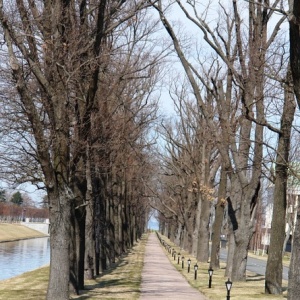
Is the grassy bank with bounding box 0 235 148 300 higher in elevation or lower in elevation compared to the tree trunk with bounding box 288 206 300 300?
lower

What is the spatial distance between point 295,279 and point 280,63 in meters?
7.62

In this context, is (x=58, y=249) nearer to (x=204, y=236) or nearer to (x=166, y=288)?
(x=166, y=288)

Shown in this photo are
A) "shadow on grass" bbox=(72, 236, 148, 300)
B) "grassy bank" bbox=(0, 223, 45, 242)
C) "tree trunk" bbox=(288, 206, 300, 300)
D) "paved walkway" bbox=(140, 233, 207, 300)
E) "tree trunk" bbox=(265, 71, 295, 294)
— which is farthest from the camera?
"grassy bank" bbox=(0, 223, 45, 242)

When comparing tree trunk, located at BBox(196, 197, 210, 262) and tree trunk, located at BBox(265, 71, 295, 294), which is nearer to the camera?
tree trunk, located at BBox(265, 71, 295, 294)

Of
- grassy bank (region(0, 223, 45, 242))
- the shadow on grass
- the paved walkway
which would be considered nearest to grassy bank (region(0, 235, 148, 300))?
the shadow on grass

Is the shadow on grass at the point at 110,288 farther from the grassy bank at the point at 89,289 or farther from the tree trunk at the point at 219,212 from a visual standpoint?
the tree trunk at the point at 219,212

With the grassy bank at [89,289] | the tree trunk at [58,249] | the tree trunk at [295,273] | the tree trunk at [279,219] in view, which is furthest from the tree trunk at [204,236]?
the tree trunk at [295,273]

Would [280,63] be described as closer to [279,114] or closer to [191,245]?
[279,114]

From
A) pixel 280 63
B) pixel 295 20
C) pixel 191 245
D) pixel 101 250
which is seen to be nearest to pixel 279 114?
pixel 280 63

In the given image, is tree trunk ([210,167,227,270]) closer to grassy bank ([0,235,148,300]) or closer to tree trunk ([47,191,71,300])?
grassy bank ([0,235,148,300])

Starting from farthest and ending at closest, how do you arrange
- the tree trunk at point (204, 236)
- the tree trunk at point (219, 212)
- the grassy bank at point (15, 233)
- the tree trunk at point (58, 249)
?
the grassy bank at point (15, 233)
the tree trunk at point (204, 236)
the tree trunk at point (219, 212)
the tree trunk at point (58, 249)

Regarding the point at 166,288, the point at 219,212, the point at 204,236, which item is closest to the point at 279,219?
the point at 166,288

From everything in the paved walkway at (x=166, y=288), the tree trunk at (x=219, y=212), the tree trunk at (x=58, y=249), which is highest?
the tree trunk at (x=219, y=212)

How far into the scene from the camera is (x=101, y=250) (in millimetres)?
31312
